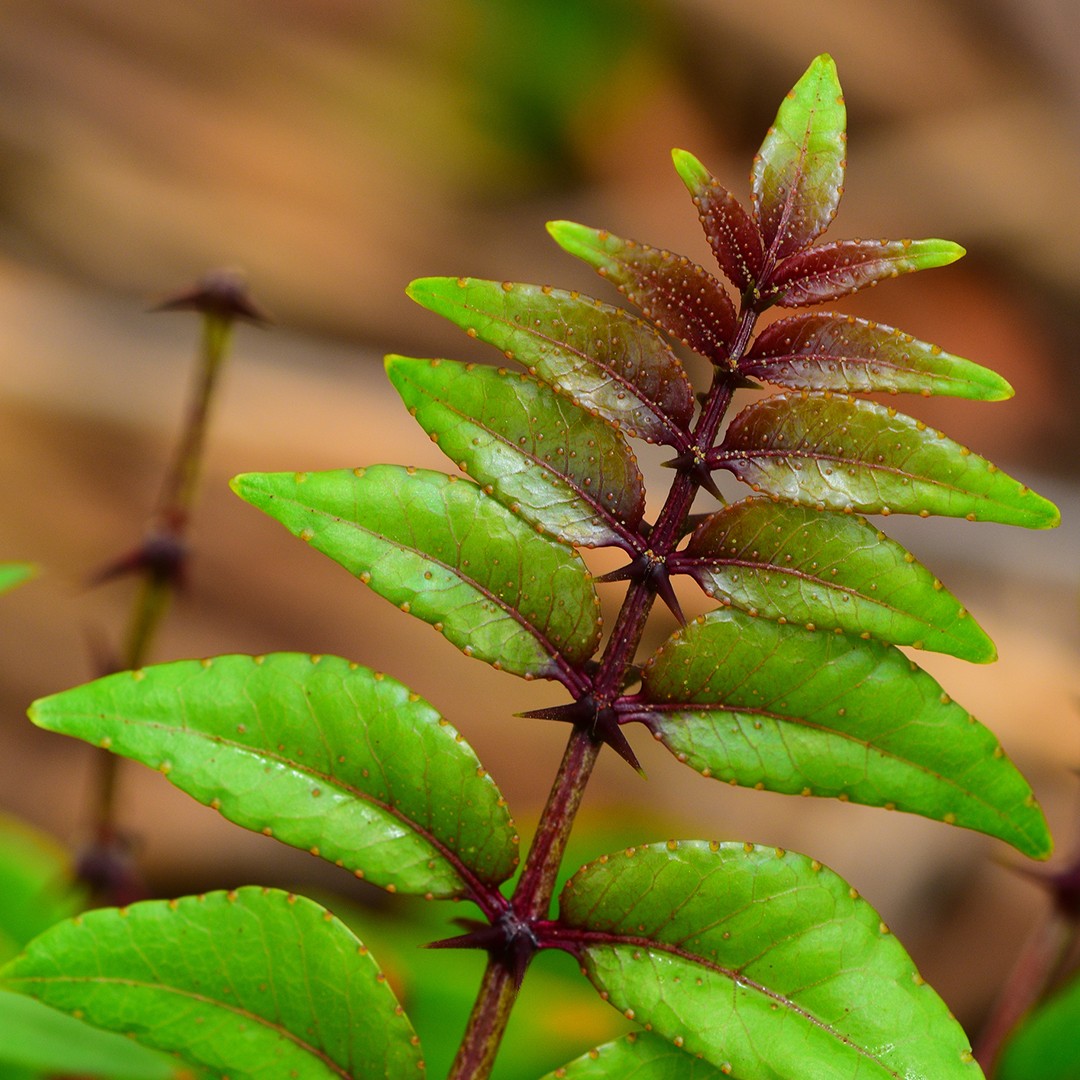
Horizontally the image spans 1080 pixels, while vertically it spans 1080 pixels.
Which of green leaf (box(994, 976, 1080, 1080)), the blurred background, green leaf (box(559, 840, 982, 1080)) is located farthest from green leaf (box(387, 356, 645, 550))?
the blurred background

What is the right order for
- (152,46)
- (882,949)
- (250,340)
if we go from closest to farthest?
1. (882,949)
2. (250,340)
3. (152,46)

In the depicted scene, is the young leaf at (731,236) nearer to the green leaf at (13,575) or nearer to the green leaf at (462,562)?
the green leaf at (462,562)

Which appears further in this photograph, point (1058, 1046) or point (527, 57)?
point (527, 57)

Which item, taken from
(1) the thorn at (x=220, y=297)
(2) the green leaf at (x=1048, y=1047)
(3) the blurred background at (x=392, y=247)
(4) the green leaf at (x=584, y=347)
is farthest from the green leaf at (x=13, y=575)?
(3) the blurred background at (x=392, y=247)

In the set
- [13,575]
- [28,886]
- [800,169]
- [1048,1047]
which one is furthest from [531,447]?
[28,886]

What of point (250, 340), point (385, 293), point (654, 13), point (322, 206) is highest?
point (654, 13)

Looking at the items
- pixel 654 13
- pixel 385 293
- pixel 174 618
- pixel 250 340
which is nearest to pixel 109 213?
pixel 250 340

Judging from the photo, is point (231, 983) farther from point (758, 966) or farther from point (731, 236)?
point (731, 236)

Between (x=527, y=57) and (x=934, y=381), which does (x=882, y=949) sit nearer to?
(x=934, y=381)
